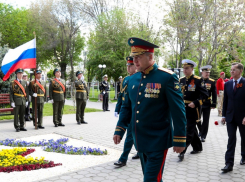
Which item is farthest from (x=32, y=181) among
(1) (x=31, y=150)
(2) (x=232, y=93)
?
(2) (x=232, y=93)

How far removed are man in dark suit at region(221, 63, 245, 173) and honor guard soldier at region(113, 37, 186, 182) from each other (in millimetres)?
2526

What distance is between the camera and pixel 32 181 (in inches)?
174

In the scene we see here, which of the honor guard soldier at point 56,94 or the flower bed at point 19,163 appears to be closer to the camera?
the flower bed at point 19,163

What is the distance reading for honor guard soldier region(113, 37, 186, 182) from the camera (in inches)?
108

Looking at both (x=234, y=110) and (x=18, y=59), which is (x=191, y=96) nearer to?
(x=234, y=110)

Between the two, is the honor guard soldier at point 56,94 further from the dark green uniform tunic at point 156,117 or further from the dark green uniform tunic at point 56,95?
the dark green uniform tunic at point 156,117

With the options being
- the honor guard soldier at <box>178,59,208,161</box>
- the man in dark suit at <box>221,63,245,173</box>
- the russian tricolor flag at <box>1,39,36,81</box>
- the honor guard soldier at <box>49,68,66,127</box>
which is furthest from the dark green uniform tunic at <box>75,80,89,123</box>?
the man in dark suit at <box>221,63,245,173</box>

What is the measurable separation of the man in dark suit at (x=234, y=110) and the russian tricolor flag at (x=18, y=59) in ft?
24.3

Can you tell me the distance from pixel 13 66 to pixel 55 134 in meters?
2.98

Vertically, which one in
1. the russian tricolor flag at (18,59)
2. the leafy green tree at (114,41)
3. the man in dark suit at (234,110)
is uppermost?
the leafy green tree at (114,41)

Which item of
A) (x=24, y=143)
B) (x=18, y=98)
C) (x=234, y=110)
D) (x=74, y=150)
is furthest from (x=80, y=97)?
(x=234, y=110)

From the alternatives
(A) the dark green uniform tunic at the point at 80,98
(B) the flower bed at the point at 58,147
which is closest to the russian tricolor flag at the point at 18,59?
(A) the dark green uniform tunic at the point at 80,98

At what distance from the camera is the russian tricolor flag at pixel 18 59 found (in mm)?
9267

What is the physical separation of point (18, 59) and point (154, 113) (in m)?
8.11
